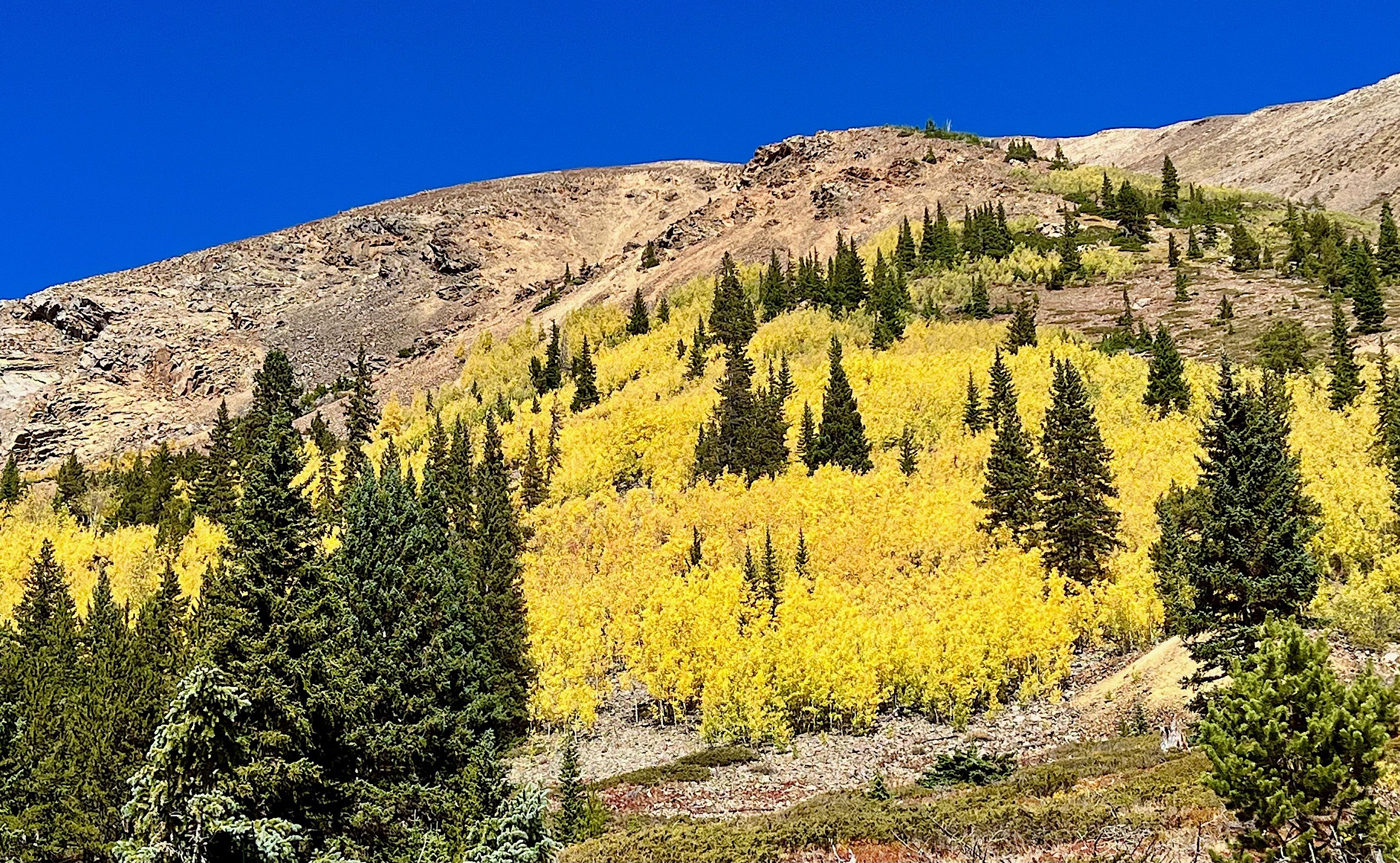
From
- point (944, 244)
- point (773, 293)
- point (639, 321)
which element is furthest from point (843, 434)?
point (944, 244)

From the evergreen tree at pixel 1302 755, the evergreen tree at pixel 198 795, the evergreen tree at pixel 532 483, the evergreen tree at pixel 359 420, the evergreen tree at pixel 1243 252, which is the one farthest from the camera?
the evergreen tree at pixel 1243 252

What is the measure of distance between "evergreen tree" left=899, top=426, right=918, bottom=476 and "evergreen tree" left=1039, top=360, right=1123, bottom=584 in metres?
10.2

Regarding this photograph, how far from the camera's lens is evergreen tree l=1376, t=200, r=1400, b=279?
87500mm

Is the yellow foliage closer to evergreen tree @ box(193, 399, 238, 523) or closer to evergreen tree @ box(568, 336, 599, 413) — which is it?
evergreen tree @ box(193, 399, 238, 523)

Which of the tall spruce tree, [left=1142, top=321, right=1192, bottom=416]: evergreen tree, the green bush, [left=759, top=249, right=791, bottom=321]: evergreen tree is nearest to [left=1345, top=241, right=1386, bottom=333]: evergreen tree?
the tall spruce tree

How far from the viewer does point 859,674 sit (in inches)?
1599

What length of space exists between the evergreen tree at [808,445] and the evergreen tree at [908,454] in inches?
219

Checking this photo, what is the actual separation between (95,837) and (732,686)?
2261 cm

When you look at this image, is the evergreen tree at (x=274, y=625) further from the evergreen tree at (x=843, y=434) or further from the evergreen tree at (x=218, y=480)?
the evergreen tree at (x=218, y=480)

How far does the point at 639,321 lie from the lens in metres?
106

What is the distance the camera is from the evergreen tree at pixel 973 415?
66562 millimetres

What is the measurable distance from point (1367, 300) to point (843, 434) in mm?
38450

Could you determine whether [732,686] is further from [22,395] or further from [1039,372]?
[22,395]

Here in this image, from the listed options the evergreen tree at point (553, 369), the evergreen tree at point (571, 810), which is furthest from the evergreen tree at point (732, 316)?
the evergreen tree at point (571, 810)
